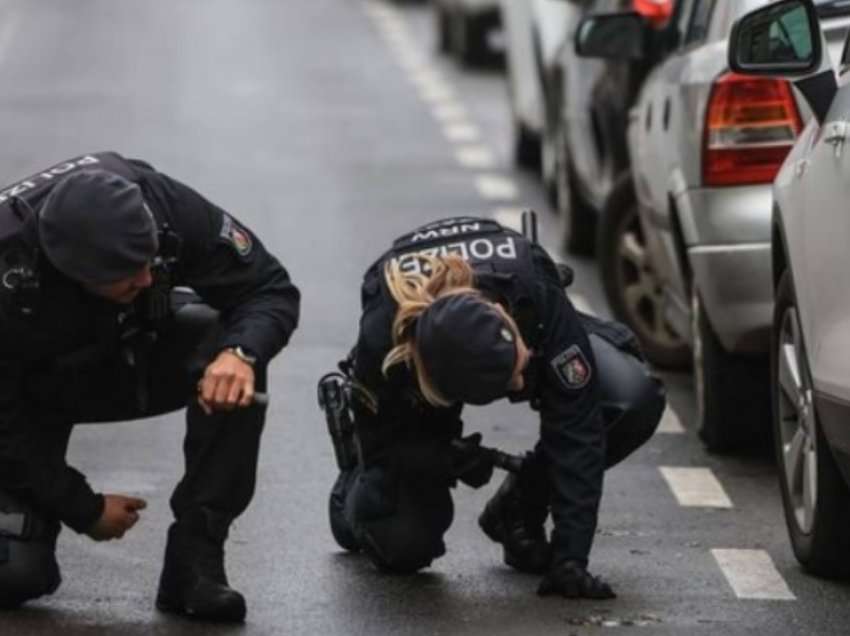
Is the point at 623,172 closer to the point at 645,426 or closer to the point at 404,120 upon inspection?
the point at 645,426

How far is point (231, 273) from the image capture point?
766 centimetres

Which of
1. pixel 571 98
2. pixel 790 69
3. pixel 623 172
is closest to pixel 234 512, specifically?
pixel 790 69

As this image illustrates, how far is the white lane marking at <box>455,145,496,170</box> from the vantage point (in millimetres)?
19156

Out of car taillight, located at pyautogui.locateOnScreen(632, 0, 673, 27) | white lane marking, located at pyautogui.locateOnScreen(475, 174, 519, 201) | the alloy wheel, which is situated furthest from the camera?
white lane marking, located at pyautogui.locateOnScreen(475, 174, 519, 201)

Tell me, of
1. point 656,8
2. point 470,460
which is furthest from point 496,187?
point 470,460

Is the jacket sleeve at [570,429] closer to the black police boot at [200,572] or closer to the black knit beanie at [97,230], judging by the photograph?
the black police boot at [200,572]

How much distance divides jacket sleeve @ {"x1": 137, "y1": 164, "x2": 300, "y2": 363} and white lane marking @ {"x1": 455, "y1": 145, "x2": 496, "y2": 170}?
11.3 m

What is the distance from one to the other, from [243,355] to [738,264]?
8.26 feet

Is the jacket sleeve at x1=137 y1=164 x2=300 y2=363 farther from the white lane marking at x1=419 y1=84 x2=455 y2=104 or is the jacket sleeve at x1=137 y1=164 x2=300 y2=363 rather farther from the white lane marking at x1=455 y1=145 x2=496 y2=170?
the white lane marking at x1=419 y1=84 x2=455 y2=104

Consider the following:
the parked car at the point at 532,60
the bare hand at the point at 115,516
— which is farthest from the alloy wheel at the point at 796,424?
the parked car at the point at 532,60

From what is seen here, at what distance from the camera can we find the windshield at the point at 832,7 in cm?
954

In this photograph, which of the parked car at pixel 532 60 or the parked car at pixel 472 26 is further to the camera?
the parked car at pixel 472 26

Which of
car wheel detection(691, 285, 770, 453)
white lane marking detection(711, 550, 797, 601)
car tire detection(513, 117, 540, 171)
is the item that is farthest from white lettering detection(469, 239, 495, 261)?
car tire detection(513, 117, 540, 171)

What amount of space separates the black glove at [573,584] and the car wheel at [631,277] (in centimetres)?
424
